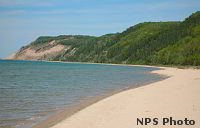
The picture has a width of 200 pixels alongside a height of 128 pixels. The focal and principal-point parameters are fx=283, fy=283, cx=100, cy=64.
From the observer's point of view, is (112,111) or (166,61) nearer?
(112,111)

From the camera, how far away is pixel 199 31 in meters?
173

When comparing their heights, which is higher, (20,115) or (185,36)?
(185,36)

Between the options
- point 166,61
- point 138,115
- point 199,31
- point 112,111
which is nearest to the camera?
point 138,115

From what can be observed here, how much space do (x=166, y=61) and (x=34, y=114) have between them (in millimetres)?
140081

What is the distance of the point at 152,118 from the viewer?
1403 cm

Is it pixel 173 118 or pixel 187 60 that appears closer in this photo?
→ pixel 173 118

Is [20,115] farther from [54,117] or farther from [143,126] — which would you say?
[143,126]

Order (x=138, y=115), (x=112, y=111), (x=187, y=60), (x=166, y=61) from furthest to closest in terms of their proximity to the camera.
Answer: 1. (x=166, y=61)
2. (x=187, y=60)
3. (x=112, y=111)
4. (x=138, y=115)

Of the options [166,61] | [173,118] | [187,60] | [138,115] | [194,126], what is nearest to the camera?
[194,126]

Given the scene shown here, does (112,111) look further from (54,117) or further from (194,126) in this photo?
(194,126)

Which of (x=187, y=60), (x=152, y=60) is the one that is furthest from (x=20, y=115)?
(x=152, y=60)

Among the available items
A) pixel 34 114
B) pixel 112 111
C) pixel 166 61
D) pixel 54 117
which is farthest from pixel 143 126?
pixel 166 61

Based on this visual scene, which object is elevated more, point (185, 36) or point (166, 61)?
point (185, 36)

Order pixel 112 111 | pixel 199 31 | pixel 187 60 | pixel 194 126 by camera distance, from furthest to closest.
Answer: pixel 199 31
pixel 187 60
pixel 112 111
pixel 194 126
